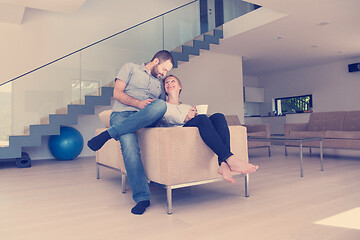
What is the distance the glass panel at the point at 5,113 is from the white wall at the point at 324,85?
895cm

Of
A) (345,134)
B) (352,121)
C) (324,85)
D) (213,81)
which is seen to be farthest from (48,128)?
(324,85)

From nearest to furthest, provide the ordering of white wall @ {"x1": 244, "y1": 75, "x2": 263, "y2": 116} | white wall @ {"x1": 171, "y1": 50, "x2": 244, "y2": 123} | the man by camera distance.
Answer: the man → white wall @ {"x1": 171, "y1": 50, "x2": 244, "y2": 123} → white wall @ {"x1": 244, "y1": 75, "x2": 263, "y2": 116}

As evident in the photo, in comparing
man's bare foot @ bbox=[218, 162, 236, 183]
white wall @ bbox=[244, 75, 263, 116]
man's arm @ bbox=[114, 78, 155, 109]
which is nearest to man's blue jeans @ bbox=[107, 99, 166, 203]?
man's arm @ bbox=[114, 78, 155, 109]

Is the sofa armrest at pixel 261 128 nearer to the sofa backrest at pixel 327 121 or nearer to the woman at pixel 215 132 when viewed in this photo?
the sofa backrest at pixel 327 121

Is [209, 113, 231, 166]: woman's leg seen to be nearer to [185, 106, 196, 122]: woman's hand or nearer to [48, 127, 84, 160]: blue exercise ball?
[185, 106, 196, 122]: woman's hand

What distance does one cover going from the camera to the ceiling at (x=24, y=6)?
456 cm

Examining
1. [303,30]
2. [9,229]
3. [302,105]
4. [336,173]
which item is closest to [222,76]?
[303,30]

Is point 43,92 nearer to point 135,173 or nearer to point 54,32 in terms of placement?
point 54,32

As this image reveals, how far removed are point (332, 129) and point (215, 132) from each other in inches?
157

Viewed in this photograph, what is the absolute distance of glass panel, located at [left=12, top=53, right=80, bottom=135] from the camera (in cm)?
432

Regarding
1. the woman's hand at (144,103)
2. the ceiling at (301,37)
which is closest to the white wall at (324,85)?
the ceiling at (301,37)

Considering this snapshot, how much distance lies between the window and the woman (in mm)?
8568

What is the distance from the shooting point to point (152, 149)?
1946 mm

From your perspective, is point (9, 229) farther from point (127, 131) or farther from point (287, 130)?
point (287, 130)
